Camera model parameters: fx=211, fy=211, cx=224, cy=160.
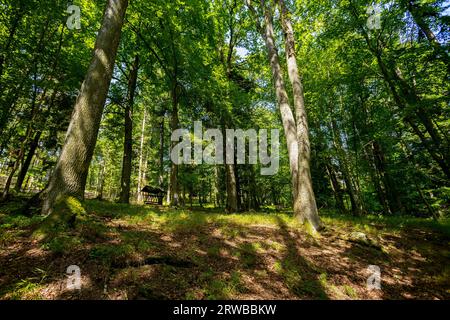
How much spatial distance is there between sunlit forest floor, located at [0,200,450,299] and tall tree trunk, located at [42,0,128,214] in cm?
65

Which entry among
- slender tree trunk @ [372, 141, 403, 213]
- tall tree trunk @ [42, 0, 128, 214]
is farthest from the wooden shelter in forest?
slender tree trunk @ [372, 141, 403, 213]

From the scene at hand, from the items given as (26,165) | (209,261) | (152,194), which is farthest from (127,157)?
(152,194)

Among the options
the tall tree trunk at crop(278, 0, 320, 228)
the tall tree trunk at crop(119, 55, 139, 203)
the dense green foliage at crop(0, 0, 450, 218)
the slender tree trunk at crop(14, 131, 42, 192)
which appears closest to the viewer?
the tall tree trunk at crop(278, 0, 320, 228)

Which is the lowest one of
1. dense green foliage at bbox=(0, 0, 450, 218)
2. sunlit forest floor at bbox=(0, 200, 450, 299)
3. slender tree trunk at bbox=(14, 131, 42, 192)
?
sunlit forest floor at bbox=(0, 200, 450, 299)

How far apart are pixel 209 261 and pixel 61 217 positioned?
119 inches

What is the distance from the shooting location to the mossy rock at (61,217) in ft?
12.5

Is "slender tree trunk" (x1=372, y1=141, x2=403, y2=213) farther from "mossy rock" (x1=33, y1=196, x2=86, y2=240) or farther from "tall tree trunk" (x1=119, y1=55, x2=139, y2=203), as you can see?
"mossy rock" (x1=33, y1=196, x2=86, y2=240)

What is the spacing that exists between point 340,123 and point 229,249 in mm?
16333

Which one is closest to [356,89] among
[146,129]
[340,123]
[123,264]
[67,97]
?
[340,123]

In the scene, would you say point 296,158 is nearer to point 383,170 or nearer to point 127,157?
point 127,157

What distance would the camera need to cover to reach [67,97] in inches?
595

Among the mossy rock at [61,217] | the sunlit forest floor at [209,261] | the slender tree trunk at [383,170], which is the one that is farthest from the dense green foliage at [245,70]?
the mossy rock at [61,217]

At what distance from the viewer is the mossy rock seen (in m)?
3.80

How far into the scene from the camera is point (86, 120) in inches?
199
